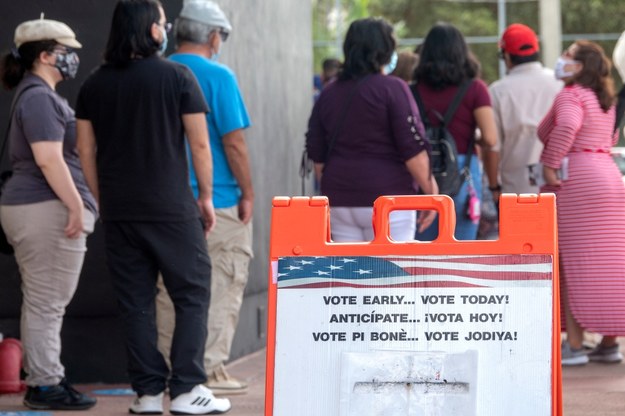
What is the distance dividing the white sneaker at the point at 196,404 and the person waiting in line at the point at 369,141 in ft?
3.57

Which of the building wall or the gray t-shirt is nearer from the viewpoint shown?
the gray t-shirt

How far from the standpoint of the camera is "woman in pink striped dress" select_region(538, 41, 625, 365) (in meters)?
7.79

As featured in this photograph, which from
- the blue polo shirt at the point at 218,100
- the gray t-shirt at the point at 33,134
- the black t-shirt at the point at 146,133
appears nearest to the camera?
the black t-shirt at the point at 146,133

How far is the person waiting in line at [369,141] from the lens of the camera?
675 centimetres

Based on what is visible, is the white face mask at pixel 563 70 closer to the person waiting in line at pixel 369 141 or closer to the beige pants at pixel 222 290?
the person waiting in line at pixel 369 141

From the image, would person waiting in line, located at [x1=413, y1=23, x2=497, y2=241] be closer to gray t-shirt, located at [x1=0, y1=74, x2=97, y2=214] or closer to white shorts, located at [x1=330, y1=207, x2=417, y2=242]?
white shorts, located at [x1=330, y1=207, x2=417, y2=242]

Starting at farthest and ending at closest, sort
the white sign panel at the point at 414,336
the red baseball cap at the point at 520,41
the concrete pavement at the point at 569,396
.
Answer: the red baseball cap at the point at 520,41 → the concrete pavement at the point at 569,396 → the white sign panel at the point at 414,336

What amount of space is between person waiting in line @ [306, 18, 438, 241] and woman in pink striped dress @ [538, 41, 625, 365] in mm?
1208

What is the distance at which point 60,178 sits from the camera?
636 cm

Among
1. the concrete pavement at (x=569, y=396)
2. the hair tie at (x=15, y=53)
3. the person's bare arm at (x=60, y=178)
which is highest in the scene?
the hair tie at (x=15, y=53)

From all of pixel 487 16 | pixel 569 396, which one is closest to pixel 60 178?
pixel 569 396

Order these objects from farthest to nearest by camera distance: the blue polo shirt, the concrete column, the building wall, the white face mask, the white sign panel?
the concrete column
the white face mask
the building wall
the blue polo shirt
the white sign panel

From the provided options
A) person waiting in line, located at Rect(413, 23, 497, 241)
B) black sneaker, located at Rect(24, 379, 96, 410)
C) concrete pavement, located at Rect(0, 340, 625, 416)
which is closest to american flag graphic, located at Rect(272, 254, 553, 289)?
concrete pavement, located at Rect(0, 340, 625, 416)

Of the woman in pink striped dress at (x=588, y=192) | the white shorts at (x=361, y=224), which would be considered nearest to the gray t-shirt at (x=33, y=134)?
the white shorts at (x=361, y=224)
